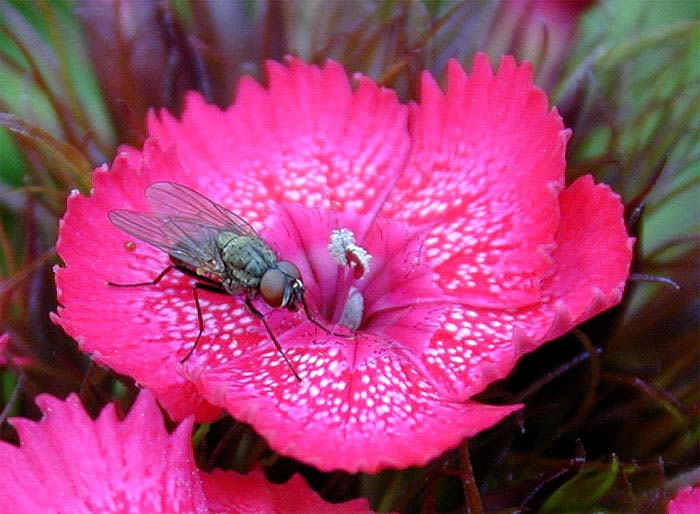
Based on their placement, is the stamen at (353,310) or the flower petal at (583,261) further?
the stamen at (353,310)

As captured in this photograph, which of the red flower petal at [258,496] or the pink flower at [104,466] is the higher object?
the pink flower at [104,466]

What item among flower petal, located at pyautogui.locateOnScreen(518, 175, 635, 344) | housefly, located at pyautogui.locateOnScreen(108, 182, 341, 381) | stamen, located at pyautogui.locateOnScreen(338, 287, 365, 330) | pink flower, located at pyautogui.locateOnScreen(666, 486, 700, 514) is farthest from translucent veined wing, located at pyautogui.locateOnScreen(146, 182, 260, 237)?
pink flower, located at pyautogui.locateOnScreen(666, 486, 700, 514)

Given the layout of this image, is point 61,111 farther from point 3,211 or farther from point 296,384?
point 296,384

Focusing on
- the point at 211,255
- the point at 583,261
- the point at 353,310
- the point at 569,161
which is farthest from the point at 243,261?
the point at 569,161

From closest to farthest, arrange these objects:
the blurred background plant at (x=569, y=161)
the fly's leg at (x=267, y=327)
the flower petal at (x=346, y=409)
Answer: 1. the flower petal at (x=346, y=409)
2. the fly's leg at (x=267, y=327)
3. the blurred background plant at (x=569, y=161)

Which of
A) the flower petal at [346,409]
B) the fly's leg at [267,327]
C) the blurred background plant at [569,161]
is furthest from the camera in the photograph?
the blurred background plant at [569,161]

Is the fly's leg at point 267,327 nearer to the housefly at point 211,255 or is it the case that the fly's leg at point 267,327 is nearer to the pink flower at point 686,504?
the housefly at point 211,255

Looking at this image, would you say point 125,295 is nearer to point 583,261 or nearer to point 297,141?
point 297,141

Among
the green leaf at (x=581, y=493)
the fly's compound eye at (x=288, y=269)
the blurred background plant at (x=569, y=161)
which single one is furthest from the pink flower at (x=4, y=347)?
the green leaf at (x=581, y=493)

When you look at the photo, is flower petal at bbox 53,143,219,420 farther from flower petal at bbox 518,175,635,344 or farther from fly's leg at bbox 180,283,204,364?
flower petal at bbox 518,175,635,344
